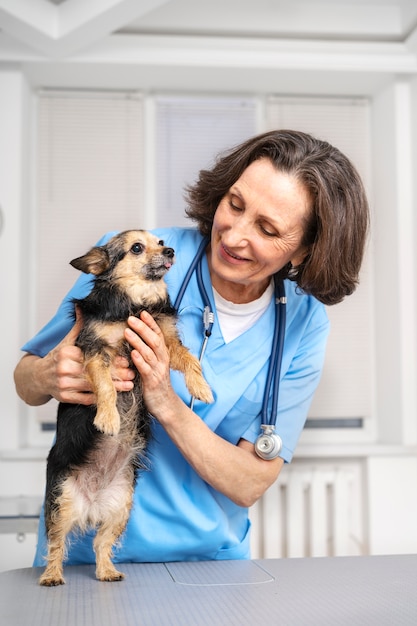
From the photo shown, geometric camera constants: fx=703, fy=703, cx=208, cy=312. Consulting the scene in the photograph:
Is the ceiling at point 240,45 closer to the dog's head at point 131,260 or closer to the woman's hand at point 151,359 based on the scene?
the dog's head at point 131,260

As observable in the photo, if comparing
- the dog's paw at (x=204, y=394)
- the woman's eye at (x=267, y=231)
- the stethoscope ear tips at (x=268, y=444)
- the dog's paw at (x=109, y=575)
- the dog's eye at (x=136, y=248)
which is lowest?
the dog's paw at (x=109, y=575)

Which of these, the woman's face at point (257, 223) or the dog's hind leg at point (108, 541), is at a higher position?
the woman's face at point (257, 223)

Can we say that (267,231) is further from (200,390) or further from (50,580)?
(50,580)

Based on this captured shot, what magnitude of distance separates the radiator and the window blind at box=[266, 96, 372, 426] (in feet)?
1.04

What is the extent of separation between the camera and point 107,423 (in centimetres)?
150

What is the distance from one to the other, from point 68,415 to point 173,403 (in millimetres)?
243

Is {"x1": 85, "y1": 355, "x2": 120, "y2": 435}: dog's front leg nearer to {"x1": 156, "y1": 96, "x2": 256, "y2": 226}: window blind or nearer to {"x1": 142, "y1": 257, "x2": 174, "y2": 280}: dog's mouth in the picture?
{"x1": 142, "y1": 257, "x2": 174, "y2": 280}: dog's mouth

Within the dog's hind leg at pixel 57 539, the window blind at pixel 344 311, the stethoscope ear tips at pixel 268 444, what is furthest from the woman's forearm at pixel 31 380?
the window blind at pixel 344 311

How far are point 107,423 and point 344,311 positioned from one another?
240 cm

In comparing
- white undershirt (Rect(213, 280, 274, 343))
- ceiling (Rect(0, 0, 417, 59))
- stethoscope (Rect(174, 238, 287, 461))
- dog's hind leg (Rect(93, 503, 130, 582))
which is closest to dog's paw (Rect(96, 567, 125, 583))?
dog's hind leg (Rect(93, 503, 130, 582))

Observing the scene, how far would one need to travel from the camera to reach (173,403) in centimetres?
161

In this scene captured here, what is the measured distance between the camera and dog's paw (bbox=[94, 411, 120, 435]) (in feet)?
4.89

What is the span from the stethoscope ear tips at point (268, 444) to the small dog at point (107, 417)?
0.22 metres

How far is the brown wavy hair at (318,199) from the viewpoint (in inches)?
67.7
